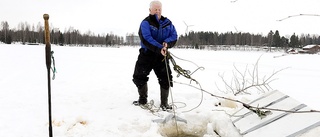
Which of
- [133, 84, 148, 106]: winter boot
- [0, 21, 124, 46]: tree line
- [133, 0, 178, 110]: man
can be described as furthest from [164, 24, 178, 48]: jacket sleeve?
[0, 21, 124, 46]: tree line

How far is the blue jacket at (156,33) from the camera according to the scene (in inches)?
188

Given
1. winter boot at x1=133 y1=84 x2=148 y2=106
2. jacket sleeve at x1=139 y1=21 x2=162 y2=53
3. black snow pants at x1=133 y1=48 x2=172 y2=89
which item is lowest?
winter boot at x1=133 y1=84 x2=148 y2=106

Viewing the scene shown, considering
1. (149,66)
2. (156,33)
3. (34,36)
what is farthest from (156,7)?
(34,36)

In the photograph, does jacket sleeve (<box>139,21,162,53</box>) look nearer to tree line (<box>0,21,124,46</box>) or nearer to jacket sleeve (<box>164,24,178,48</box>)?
jacket sleeve (<box>164,24,178,48</box>)

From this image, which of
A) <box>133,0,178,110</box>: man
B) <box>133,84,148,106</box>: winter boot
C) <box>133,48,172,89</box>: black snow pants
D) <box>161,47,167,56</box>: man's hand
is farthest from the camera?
<box>133,84,148,106</box>: winter boot

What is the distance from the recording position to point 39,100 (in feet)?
17.9

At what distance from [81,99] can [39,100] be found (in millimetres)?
727

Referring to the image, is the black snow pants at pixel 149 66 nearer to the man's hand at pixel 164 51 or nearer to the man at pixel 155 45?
the man at pixel 155 45

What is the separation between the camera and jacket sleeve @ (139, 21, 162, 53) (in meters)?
4.73

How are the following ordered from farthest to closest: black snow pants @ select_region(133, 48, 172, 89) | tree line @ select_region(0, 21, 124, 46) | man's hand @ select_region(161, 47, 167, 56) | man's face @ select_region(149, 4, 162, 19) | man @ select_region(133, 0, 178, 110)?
1. tree line @ select_region(0, 21, 124, 46)
2. black snow pants @ select_region(133, 48, 172, 89)
3. man's face @ select_region(149, 4, 162, 19)
4. man @ select_region(133, 0, 178, 110)
5. man's hand @ select_region(161, 47, 167, 56)

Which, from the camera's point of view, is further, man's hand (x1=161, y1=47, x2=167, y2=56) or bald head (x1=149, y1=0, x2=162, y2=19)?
bald head (x1=149, y1=0, x2=162, y2=19)

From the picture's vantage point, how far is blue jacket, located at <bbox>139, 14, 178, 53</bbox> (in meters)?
4.77

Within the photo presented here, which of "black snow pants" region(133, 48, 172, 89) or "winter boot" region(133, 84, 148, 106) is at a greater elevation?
"black snow pants" region(133, 48, 172, 89)

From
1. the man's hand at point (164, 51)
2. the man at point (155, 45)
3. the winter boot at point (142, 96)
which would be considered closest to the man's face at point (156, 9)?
the man at point (155, 45)
